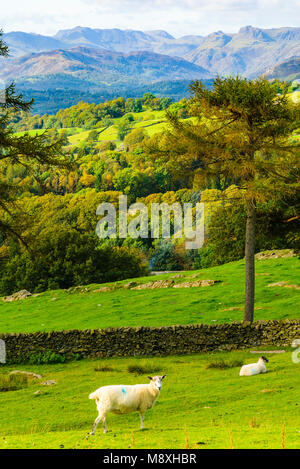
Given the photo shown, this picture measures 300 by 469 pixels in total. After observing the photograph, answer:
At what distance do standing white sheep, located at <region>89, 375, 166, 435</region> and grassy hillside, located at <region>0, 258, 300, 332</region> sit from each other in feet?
60.6

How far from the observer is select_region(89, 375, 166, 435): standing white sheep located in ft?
38.4

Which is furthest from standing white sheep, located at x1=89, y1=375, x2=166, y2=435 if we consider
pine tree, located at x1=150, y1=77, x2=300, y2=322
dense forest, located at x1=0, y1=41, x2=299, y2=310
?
pine tree, located at x1=150, y1=77, x2=300, y2=322

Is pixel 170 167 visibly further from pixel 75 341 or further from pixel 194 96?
pixel 75 341

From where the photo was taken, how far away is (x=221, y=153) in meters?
26.7

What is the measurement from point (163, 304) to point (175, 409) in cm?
2280

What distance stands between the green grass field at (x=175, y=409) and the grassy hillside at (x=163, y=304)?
27.1 ft

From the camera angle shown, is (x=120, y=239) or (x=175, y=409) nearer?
(x=175, y=409)

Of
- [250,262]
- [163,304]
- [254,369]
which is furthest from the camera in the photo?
[163,304]

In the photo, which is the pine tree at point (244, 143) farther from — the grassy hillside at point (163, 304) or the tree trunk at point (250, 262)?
the grassy hillside at point (163, 304)

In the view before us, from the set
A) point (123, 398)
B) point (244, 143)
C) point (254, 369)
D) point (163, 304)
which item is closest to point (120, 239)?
point (163, 304)

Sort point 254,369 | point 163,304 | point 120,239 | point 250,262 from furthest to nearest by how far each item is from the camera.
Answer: point 120,239, point 163,304, point 250,262, point 254,369

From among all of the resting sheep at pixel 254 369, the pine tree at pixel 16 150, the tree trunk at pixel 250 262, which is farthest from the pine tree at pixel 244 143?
the resting sheep at pixel 254 369

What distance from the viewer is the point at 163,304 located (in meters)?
38.3

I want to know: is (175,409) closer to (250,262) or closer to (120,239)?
(250,262)
